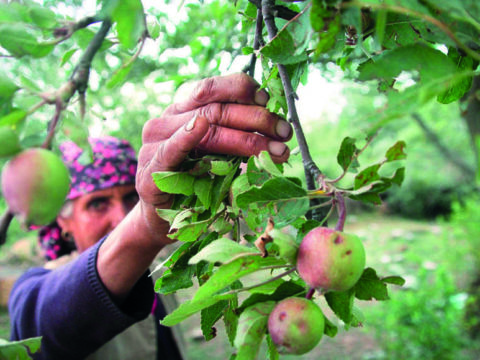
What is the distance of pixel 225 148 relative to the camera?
634mm

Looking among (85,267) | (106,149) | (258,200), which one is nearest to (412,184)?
(106,149)

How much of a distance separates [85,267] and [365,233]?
22.0 feet

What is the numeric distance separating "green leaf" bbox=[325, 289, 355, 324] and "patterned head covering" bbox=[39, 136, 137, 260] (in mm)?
1618

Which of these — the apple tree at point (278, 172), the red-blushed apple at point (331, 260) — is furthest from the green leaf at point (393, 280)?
the red-blushed apple at point (331, 260)

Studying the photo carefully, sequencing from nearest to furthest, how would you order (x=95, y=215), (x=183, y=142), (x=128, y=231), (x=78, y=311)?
1. (x=183, y=142)
2. (x=128, y=231)
3. (x=78, y=311)
4. (x=95, y=215)

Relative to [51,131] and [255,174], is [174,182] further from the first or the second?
[51,131]

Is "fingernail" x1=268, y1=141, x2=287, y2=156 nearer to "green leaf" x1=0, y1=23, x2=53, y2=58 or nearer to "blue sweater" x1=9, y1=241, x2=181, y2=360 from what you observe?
"green leaf" x1=0, y1=23, x2=53, y2=58

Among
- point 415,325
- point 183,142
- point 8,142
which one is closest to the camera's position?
point 8,142

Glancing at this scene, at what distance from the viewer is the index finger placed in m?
0.64

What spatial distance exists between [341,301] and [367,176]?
0.13 metres

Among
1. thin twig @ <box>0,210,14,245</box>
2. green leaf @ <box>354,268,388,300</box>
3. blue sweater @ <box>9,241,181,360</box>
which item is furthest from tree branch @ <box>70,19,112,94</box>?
blue sweater @ <box>9,241,181,360</box>

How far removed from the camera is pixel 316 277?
340mm

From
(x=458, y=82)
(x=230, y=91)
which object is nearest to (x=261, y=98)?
(x=230, y=91)

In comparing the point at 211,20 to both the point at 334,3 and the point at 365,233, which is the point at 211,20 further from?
the point at 365,233
